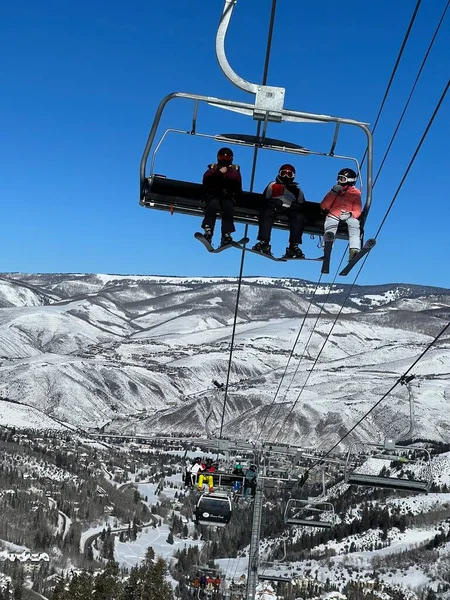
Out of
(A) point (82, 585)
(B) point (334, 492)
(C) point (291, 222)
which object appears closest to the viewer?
(C) point (291, 222)

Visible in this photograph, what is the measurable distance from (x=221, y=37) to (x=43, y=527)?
135 meters

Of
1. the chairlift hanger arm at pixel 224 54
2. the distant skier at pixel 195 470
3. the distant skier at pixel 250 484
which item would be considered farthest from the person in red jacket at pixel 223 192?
the distant skier at pixel 250 484

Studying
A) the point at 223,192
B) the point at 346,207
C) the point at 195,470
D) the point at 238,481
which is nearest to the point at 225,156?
the point at 223,192

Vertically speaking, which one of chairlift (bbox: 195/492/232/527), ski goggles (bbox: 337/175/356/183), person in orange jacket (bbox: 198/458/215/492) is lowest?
chairlift (bbox: 195/492/232/527)

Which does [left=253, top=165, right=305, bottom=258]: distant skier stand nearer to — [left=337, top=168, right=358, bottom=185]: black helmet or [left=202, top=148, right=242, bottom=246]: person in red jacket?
[left=202, top=148, right=242, bottom=246]: person in red jacket

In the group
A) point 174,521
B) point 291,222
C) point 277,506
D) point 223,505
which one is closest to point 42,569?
point 174,521

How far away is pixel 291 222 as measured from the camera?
12.5 m

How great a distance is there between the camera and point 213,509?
21.5 m

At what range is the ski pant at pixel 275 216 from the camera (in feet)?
40.2

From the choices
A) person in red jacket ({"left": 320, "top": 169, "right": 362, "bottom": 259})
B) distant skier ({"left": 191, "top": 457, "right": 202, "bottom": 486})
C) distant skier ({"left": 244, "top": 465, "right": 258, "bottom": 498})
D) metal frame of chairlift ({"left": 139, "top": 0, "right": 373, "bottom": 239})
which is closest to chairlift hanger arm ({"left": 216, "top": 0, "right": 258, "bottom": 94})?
metal frame of chairlift ({"left": 139, "top": 0, "right": 373, "bottom": 239})

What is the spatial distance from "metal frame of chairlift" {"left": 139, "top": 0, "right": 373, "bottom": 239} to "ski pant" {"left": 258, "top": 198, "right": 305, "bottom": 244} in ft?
0.47

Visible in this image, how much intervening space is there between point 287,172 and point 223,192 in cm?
119

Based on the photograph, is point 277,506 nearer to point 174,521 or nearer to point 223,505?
point 174,521

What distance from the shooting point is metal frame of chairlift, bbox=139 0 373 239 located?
8.80 meters
